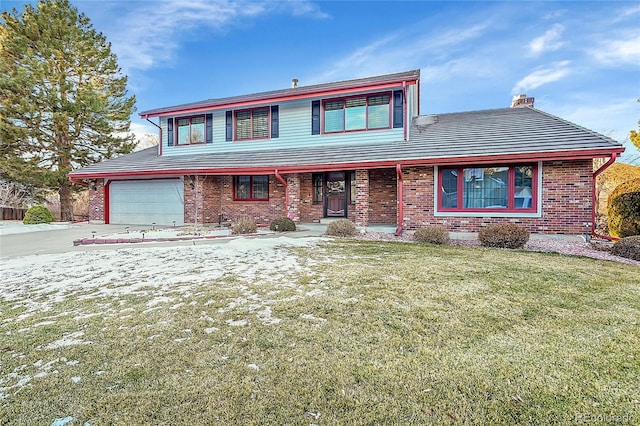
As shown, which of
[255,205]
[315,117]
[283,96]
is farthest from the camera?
[255,205]

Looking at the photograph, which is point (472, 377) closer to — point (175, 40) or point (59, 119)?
point (175, 40)

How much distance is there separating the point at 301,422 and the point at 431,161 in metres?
9.27

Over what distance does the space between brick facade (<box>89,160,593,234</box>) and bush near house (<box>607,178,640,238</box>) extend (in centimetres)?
170

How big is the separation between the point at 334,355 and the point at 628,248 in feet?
26.1

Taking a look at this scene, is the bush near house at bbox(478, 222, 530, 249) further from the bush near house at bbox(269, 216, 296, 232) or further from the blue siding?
the bush near house at bbox(269, 216, 296, 232)

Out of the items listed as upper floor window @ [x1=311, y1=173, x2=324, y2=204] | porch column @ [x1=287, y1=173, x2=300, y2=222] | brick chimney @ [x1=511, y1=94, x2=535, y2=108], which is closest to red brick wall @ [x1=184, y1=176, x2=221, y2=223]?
porch column @ [x1=287, y1=173, x2=300, y2=222]

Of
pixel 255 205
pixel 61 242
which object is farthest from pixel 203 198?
pixel 61 242

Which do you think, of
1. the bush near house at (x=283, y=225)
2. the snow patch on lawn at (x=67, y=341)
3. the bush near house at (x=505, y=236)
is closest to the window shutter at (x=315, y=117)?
the bush near house at (x=283, y=225)

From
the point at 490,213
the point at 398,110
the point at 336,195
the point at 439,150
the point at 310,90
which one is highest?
the point at 310,90

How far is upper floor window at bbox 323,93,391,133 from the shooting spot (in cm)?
1236

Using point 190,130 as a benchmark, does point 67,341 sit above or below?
below

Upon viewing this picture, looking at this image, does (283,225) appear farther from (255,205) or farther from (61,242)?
(61,242)

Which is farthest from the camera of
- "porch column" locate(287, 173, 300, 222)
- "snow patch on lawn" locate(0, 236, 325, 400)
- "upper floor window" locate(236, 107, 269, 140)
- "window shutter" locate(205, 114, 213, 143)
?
"window shutter" locate(205, 114, 213, 143)

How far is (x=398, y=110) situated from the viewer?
12148 millimetres
